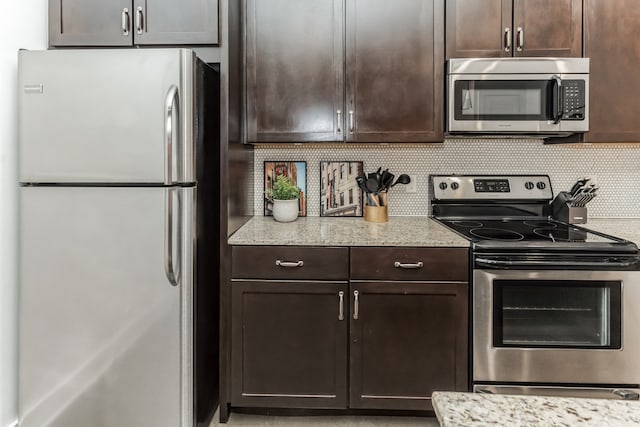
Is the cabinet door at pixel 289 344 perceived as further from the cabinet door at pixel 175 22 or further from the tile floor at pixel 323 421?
the cabinet door at pixel 175 22

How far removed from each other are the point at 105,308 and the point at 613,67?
8.41ft

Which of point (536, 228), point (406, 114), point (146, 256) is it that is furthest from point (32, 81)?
point (536, 228)

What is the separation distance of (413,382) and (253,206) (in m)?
1.30

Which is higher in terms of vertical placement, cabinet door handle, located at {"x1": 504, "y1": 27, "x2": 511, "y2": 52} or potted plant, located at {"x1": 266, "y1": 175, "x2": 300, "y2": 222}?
cabinet door handle, located at {"x1": 504, "y1": 27, "x2": 511, "y2": 52}

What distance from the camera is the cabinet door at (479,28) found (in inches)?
85.7

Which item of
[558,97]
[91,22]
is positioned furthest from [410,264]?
[91,22]

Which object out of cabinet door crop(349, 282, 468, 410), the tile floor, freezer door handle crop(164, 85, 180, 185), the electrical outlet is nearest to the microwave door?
the electrical outlet

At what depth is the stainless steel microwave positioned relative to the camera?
2131 millimetres

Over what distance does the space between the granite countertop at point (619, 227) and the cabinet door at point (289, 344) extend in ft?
4.26

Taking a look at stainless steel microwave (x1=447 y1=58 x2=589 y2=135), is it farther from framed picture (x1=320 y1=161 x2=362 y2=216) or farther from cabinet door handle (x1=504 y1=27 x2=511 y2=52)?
framed picture (x1=320 y1=161 x2=362 y2=216)

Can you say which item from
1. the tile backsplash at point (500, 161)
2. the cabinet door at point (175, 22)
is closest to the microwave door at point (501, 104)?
the tile backsplash at point (500, 161)

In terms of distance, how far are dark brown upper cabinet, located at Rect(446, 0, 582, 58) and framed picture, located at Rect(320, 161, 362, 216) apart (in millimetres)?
814

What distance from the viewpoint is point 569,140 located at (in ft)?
7.66

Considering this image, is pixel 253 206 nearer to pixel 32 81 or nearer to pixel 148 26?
pixel 148 26
